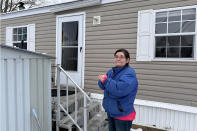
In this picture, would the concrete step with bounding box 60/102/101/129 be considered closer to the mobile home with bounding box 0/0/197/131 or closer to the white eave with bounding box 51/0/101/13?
the mobile home with bounding box 0/0/197/131

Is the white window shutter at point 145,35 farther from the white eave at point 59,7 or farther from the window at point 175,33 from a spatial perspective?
the white eave at point 59,7

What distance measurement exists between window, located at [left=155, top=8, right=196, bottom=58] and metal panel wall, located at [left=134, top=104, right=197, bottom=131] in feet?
3.86

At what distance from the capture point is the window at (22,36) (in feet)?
18.2

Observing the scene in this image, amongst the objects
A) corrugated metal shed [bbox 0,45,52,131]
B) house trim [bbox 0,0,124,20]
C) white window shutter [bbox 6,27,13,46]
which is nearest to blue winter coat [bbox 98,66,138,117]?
corrugated metal shed [bbox 0,45,52,131]

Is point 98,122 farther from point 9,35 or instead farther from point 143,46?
point 9,35

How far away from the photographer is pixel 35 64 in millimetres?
2262

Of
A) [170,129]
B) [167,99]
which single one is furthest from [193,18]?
[170,129]

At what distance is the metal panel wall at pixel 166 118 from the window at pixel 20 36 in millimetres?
4148

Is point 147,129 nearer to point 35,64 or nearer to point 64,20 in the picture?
point 35,64

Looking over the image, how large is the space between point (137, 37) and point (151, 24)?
399 millimetres

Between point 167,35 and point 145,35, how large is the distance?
0.44m

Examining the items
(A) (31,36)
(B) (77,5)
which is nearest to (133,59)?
(B) (77,5)

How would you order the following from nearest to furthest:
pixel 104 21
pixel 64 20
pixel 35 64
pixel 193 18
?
pixel 35 64
pixel 193 18
pixel 104 21
pixel 64 20

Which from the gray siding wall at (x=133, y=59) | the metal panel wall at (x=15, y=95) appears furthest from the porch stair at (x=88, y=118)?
the gray siding wall at (x=133, y=59)
